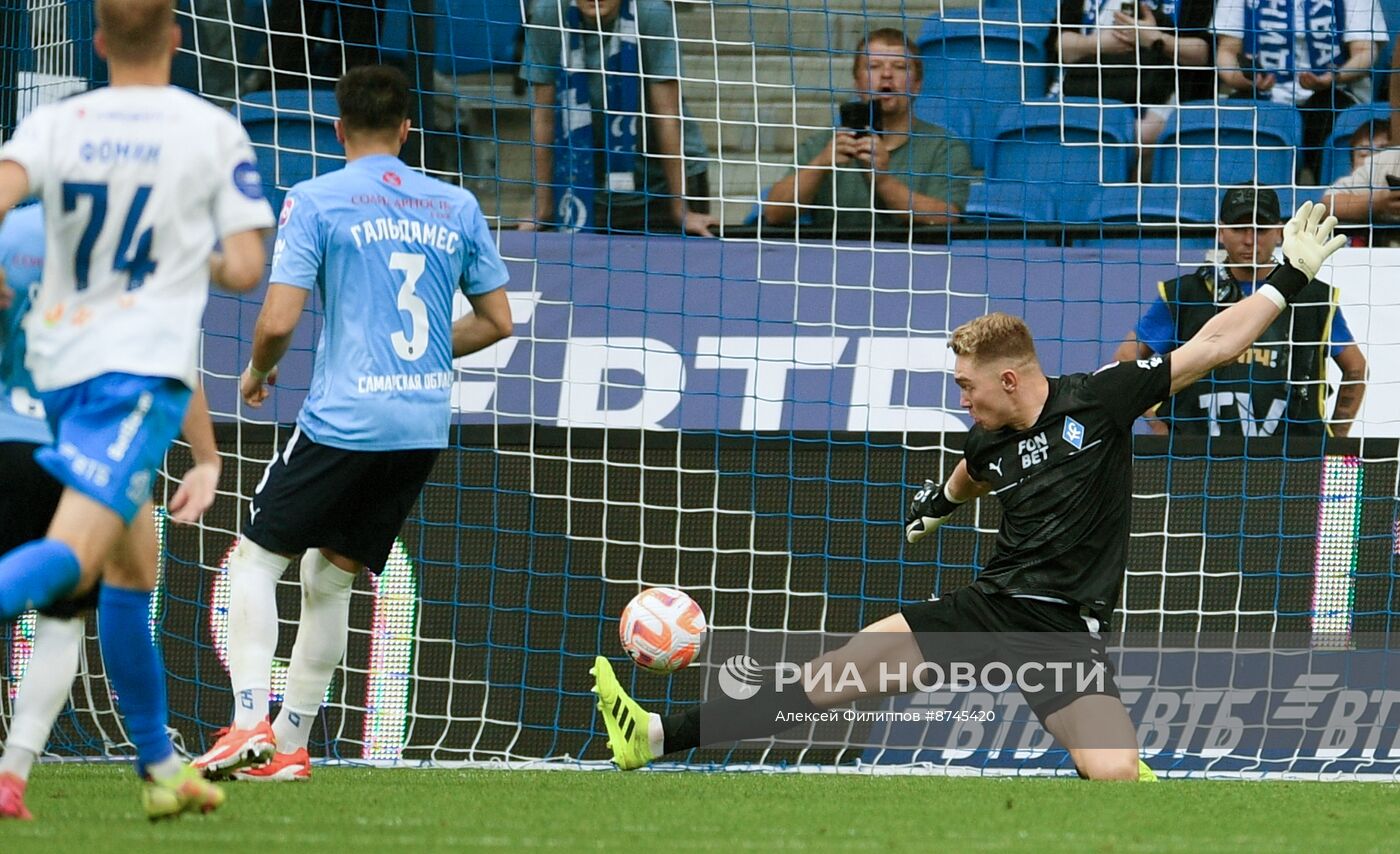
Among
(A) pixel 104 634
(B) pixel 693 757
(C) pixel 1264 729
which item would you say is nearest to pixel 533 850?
(A) pixel 104 634

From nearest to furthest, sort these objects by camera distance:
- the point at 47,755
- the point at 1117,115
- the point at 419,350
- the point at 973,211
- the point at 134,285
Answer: the point at 134,285
the point at 419,350
the point at 47,755
the point at 973,211
the point at 1117,115

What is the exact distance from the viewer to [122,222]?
3404mm

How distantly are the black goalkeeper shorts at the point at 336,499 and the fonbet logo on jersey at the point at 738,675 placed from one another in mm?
1849

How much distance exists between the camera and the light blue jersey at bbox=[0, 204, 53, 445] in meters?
4.04

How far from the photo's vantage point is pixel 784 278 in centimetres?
677

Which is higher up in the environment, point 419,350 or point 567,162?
point 567,162

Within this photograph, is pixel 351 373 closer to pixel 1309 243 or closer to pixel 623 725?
pixel 623 725

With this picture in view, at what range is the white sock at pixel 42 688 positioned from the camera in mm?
3877

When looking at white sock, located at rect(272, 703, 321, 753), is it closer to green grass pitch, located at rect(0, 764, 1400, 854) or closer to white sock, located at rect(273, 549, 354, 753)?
white sock, located at rect(273, 549, 354, 753)

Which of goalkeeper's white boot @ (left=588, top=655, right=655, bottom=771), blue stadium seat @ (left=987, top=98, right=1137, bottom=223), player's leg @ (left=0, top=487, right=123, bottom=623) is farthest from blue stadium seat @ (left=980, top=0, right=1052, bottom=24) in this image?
player's leg @ (left=0, top=487, right=123, bottom=623)

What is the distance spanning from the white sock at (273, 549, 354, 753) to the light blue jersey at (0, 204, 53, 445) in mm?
1014

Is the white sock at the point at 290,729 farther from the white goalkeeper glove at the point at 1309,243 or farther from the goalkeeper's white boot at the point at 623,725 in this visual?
the white goalkeeper glove at the point at 1309,243

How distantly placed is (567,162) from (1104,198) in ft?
7.50

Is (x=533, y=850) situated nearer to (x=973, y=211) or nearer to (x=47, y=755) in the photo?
(x=47, y=755)
